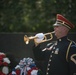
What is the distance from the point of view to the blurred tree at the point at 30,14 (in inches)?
443

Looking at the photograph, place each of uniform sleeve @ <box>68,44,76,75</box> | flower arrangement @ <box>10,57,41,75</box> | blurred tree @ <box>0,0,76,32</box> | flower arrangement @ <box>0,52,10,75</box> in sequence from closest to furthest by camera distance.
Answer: uniform sleeve @ <box>68,44,76,75</box>, flower arrangement @ <box>10,57,41,75</box>, flower arrangement @ <box>0,52,10,75</box>, blurred tree @ <box>0,0,76,32</box>

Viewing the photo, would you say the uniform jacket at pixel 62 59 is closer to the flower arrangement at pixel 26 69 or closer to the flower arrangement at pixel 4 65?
the flower arrangement at pixel 26 69

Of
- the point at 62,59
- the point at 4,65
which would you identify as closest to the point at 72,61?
the point at 62,59

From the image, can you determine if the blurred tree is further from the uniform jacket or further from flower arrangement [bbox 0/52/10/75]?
the uniform jacket

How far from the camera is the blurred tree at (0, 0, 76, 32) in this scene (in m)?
11.2

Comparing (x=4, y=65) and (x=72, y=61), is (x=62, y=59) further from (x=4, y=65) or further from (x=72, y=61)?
(x=4, y=65)

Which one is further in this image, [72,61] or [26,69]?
[26,69]

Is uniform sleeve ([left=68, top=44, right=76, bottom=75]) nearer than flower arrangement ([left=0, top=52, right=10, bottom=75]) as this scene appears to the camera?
Yes

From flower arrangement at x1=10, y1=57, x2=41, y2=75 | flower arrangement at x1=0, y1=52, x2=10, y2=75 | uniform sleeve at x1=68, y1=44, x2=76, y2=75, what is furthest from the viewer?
flower arrangement at x1=0, y1=52, x2=10, y2=75

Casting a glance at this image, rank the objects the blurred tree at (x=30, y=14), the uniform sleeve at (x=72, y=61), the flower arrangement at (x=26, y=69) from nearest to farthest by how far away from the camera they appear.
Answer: the uniform sleeve at (x=72, y=61)
the flower arrangement at (x=26, y=69)
the blurred tree at (x=30, y=14)

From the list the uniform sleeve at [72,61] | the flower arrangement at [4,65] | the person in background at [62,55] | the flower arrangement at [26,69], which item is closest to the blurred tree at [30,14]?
the flower arrangement at [4,65]

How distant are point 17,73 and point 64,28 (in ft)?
4.02

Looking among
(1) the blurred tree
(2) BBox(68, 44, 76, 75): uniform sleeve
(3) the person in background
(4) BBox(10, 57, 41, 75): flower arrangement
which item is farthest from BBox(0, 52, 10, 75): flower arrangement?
(1) the blurred tree

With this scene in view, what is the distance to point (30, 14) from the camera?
13539 millimetres
